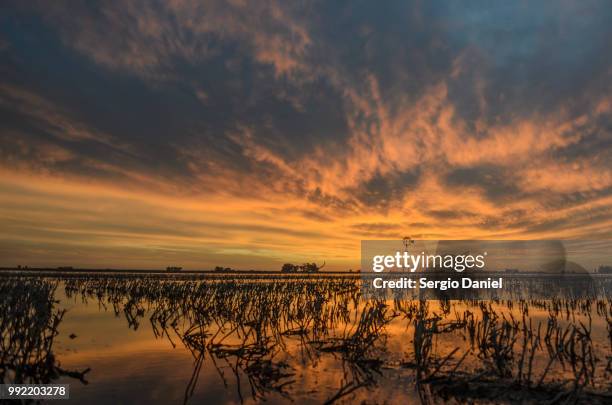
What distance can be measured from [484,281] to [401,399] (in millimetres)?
45662

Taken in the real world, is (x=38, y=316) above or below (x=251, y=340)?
above

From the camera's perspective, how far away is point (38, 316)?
11.1 m

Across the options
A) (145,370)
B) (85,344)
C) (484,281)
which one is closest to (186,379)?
(145,370)

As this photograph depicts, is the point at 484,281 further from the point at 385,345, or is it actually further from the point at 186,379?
the point at 186,379

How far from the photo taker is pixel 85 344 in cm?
1284

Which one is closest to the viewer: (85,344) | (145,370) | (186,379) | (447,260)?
(186,379)

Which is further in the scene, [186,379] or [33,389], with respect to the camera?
[186,379]

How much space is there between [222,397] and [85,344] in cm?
741

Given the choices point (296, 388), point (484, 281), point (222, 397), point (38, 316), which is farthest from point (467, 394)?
point (484, 281)

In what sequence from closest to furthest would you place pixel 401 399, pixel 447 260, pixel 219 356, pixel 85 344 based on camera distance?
pixel 401 399 < pixel 219 356 < pixel 85 344 < pixel 447 260

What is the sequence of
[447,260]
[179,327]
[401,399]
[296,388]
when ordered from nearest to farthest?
[401,399] < [296,388] < [179,327] < [447,260]

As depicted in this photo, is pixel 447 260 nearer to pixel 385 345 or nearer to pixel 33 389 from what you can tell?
pixel 385 345

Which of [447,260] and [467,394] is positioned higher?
[447,260]

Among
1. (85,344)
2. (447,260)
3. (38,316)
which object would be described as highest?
(447,260)
